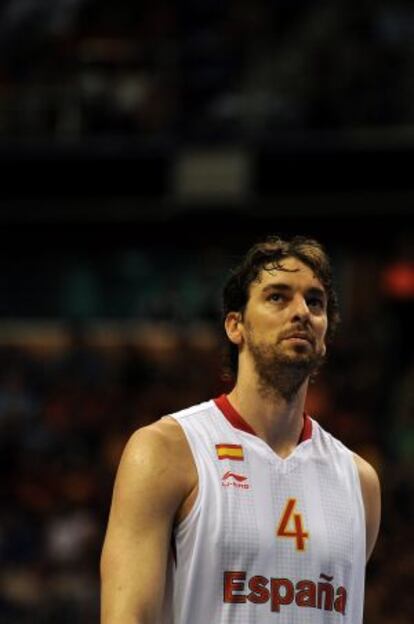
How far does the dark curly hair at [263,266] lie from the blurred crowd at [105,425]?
7579mm

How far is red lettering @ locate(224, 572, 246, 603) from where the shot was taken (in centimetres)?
423

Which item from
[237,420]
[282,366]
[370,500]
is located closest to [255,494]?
[237,420]

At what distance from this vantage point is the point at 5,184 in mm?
19125

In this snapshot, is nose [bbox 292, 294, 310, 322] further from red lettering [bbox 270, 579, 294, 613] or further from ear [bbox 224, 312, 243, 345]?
red lettering [bbox 270, 579, 294, 613]

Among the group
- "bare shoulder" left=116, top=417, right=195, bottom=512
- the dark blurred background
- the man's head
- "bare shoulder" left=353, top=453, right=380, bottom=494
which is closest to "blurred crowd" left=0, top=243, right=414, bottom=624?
the dark blurred background

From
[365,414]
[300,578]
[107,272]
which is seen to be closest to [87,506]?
[365,414]

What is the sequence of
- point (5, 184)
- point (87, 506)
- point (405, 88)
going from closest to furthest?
point (87, 506)
point (405, 88)
point (5, 184)

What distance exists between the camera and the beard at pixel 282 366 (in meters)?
4.46

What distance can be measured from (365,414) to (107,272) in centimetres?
629

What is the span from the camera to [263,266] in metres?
4.65

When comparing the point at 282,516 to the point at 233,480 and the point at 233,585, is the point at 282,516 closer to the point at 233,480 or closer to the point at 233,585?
the point at 233,480

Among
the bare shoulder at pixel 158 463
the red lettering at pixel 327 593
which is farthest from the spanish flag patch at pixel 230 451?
the red lettering at pixel 327 593

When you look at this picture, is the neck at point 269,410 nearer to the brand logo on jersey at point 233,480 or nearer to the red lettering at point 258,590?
the brand logo on jersey at point 233,480

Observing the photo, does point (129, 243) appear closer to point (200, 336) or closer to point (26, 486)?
point (200, 336)
